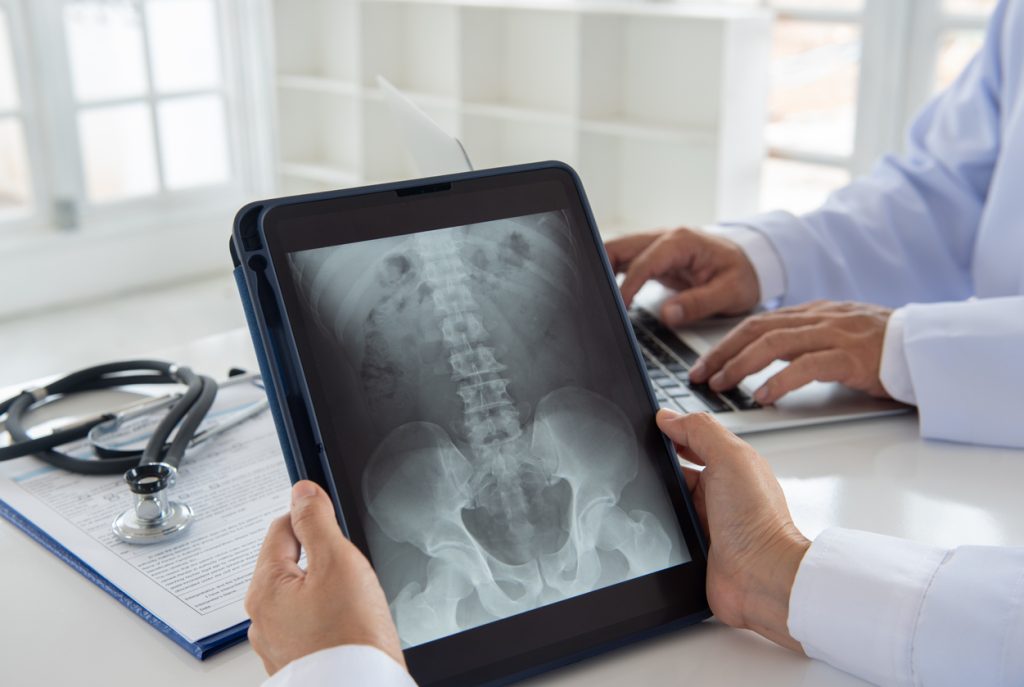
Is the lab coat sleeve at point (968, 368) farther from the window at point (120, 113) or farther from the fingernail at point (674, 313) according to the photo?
the window at point (120, 113)

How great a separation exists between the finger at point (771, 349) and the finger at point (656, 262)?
23 centimetres

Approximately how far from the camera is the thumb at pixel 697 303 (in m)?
1.14

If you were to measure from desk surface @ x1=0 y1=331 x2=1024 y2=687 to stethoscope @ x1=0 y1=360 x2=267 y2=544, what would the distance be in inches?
2.5

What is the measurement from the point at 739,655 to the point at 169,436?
499 mm

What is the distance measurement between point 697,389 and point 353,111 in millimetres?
3137

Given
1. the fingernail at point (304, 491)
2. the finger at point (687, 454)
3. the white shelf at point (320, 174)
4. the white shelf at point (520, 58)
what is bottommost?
the white shelf at point (320, 174)

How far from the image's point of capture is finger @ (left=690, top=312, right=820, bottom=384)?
38.3 inches

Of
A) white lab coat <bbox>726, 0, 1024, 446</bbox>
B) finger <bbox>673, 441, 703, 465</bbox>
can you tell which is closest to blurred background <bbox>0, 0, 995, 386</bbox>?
white lab coat <bbox>726, 0, 1024, 446</bbox>

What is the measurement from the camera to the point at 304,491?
1.80 ft

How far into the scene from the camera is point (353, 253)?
2.02ft

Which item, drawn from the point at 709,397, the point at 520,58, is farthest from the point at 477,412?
the point at 520,58

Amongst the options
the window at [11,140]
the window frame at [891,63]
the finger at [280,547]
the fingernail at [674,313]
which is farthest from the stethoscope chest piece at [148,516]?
the window at [11,140]

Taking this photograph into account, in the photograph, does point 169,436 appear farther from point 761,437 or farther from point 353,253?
point 761,437

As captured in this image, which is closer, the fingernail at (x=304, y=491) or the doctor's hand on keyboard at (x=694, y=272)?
the fingernail at (x=304, y=491)
